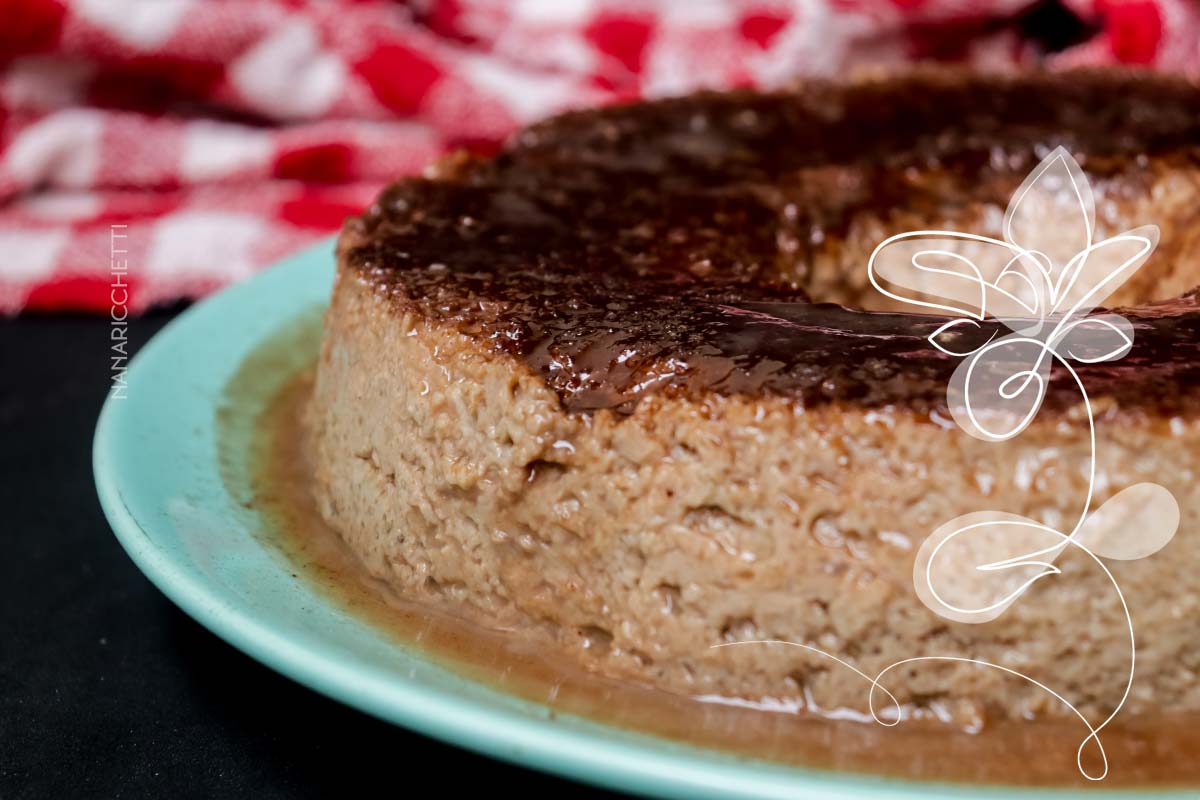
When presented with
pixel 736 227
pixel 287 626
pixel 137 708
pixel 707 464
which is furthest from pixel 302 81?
pixel 707 464

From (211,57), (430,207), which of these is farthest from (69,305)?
(430,207)

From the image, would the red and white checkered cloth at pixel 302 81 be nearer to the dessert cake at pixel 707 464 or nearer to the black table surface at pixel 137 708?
the black table surface at pixel 137 708

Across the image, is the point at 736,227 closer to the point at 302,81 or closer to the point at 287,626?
the point at 287,626

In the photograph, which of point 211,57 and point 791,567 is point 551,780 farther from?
point 211,57

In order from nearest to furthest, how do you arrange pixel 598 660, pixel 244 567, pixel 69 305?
1. pixel 598 660
2. pixel 244 567
3. pixel 69 305

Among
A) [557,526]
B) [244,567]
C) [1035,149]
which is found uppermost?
[1035,149]

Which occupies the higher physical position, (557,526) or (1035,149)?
(1035,149)

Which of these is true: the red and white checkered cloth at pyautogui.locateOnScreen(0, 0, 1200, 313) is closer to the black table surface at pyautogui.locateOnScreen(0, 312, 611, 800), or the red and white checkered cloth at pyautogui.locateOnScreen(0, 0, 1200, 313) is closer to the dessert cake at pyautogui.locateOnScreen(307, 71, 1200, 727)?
the black table surface at pyautogui.locateOnScreen(0, 312, 611, 800)
